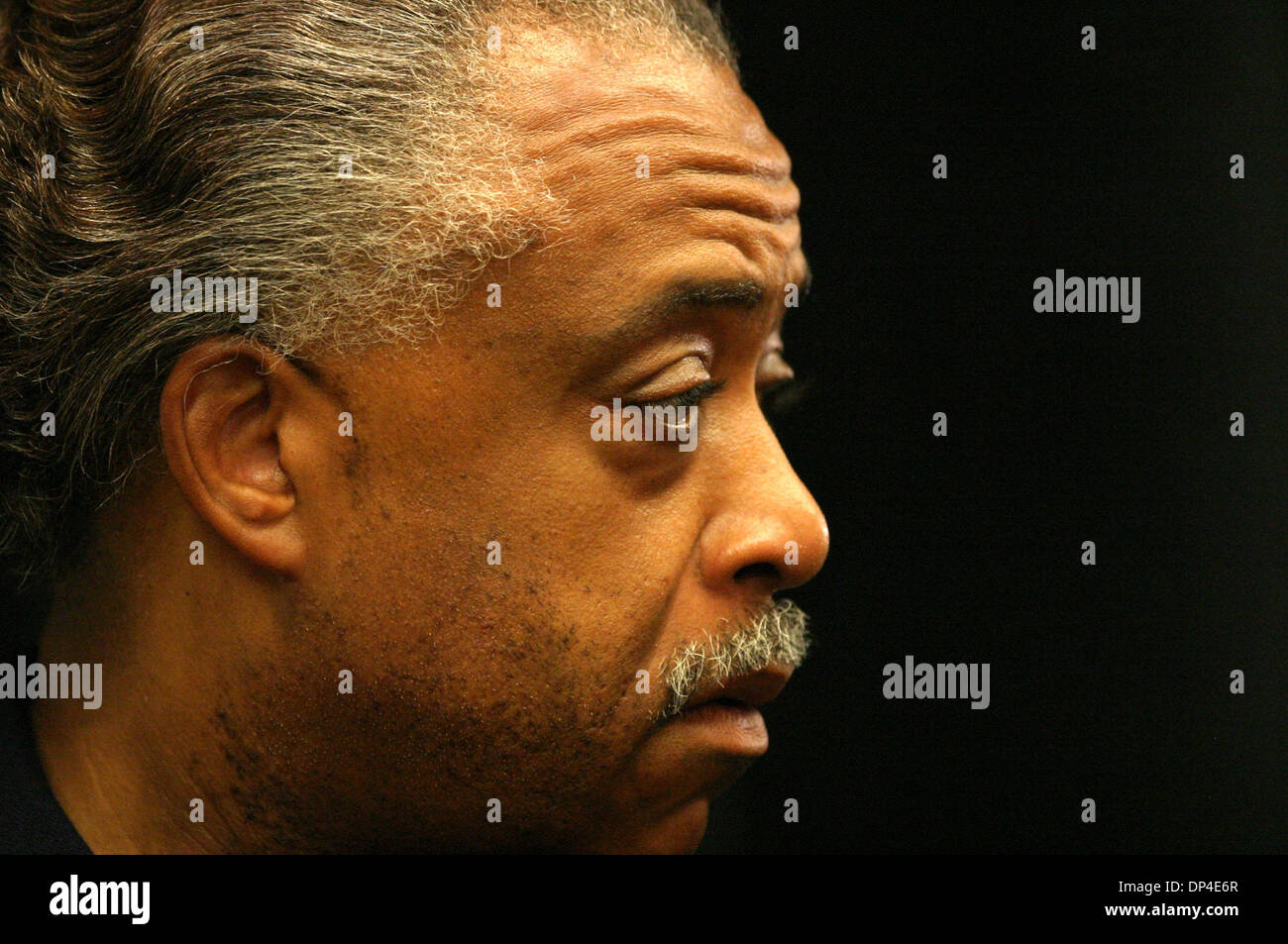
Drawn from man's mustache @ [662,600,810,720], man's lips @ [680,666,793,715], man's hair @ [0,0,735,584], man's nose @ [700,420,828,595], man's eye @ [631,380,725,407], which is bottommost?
man's lips @ [680,666,793,715]

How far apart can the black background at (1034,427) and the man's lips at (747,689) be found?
70 cm

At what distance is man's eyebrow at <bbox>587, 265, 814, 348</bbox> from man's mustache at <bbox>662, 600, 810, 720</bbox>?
0.40 m

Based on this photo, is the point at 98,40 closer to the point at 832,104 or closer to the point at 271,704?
the point at 271,704

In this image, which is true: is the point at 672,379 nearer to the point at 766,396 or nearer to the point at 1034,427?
the point at 766,396

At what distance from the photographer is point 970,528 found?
245 centimetres

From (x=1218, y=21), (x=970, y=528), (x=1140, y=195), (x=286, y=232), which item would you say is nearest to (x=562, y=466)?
(x=286, y=232)

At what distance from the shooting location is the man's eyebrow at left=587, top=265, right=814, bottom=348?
5.46ft

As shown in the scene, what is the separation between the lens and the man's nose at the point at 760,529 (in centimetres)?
175

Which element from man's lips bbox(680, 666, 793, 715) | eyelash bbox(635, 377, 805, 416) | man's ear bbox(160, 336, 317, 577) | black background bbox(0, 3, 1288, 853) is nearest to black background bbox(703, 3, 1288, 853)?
black background bbox(0, 3, 1288, 853)

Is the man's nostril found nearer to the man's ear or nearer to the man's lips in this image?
the man's lips

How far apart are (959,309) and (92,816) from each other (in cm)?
161

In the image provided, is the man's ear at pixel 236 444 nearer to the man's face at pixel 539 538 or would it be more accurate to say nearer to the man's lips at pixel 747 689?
the man's face at pixel 539 538

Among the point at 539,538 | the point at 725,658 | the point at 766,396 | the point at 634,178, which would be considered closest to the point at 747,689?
the point at 725,658

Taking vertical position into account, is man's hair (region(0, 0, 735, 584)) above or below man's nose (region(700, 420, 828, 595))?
above
